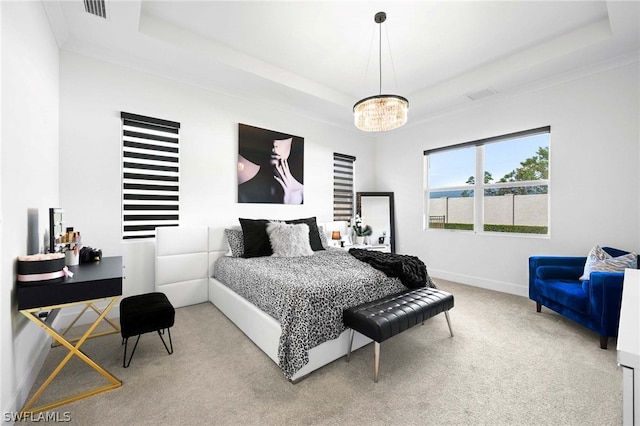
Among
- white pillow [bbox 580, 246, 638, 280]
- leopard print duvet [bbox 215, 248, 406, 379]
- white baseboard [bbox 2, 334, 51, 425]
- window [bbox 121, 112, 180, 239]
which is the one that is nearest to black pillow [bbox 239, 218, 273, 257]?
leopard print duvet [bbox 215, 248, 406, 379]

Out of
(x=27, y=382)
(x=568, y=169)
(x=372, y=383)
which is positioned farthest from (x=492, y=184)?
(x=27, y=382)

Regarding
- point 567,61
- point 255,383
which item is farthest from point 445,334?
point 567,61

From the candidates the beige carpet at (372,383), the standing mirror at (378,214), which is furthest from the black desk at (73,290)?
the standing mirror at (378,214)

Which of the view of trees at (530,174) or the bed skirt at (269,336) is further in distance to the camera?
the view of trees at (530,174)

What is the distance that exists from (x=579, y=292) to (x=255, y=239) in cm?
338

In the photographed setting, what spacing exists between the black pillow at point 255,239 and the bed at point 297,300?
0.16 metres

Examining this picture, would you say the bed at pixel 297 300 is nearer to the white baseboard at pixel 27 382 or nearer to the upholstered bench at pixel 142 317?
the upholstered bench at pixel 142 317

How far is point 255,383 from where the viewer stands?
1.91 m

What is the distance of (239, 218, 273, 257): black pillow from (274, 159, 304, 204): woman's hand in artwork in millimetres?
948

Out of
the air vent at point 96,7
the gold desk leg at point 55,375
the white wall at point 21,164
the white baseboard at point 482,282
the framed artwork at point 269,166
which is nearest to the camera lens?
the white wall at point 21,164

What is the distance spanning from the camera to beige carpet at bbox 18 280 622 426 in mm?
1606

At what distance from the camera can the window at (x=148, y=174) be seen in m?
3.11

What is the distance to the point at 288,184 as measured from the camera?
4.45 m

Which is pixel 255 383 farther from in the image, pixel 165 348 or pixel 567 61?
pixel 567 61
